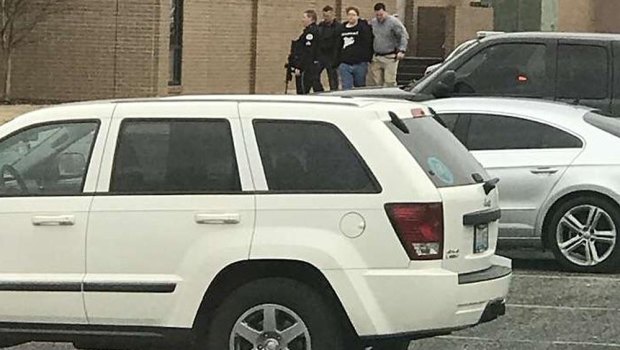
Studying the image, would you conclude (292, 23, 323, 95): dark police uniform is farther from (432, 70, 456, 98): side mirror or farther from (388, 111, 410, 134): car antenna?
(388, 111, 410, 134): car antenna

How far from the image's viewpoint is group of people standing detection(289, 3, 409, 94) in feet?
67.3

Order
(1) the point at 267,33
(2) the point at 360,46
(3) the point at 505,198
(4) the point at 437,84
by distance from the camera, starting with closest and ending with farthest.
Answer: (3) the point at 505,198, (4) the point at 437,84, (2) the point at 360,46, (1) the point at 267,33

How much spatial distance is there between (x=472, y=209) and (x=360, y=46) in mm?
13238

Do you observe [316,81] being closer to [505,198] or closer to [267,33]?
[267,33]

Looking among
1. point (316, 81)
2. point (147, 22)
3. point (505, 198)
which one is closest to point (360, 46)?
point (316, 81)

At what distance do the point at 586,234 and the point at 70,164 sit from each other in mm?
5668

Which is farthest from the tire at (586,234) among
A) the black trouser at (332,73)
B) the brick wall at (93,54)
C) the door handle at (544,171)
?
the brick wall at (93,54)

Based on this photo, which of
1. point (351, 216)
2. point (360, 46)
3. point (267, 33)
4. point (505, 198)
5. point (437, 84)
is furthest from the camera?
point (267, 33)

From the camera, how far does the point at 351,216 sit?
23.7 ft

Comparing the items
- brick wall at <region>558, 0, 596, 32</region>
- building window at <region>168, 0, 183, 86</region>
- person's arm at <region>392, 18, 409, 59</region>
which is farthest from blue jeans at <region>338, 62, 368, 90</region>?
brick wall at <region>558, 0, 596, 32</region>

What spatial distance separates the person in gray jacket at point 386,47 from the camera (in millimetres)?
20750

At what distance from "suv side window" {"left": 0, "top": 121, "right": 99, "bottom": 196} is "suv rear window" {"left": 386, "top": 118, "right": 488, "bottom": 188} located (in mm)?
1731

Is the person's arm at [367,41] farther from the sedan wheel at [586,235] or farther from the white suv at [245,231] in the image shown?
the white suv at [245,231]

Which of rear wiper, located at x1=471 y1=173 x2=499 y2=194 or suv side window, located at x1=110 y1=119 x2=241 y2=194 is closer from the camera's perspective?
suv side window, located at x1=110 y1=119 x2=241 y2=194
